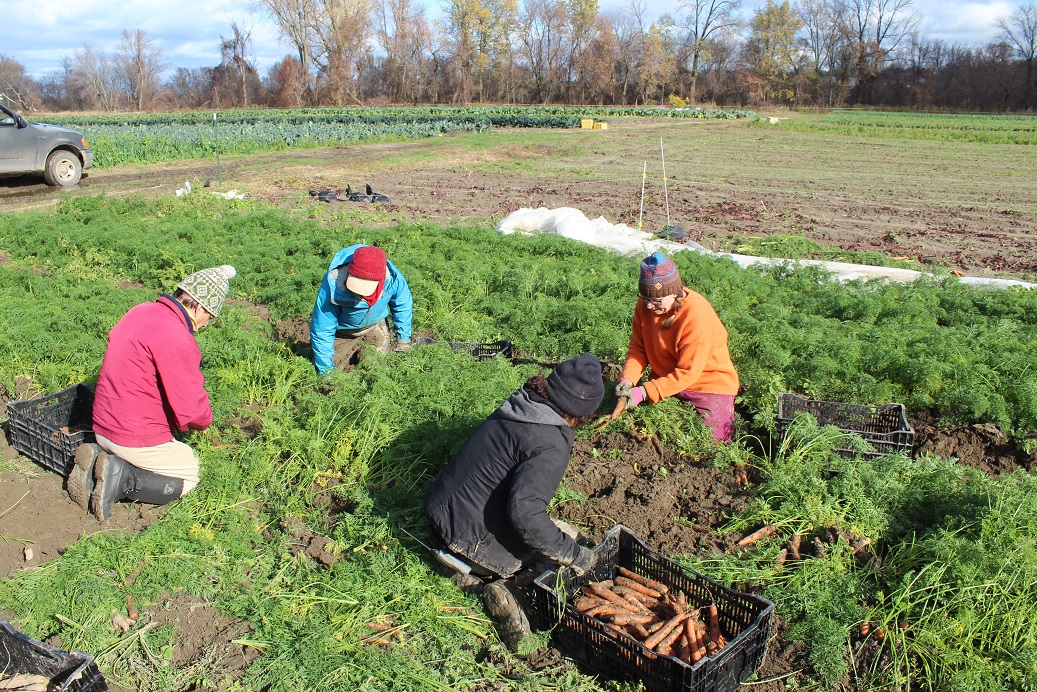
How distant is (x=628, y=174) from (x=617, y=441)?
1765cm

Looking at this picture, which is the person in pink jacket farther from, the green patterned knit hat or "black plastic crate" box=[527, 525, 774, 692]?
"black plastic crate" box=[527, 525, 774, 692]

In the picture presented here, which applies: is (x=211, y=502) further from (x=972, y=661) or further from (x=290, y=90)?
(x=290, y=90)

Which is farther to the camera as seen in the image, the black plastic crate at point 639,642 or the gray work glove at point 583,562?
the gray work glove at point 583,562

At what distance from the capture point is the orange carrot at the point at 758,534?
4277mm

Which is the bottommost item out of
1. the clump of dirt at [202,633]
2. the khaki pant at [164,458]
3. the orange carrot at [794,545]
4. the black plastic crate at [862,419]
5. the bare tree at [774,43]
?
the clump of dirt at [202,633]

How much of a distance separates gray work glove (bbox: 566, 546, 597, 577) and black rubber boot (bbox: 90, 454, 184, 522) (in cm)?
280

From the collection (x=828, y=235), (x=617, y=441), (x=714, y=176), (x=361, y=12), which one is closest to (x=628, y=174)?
(x=714, y=176)

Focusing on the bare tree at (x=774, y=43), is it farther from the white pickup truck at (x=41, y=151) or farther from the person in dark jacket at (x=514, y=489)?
the person in dark jacket at (x=514, y=489)

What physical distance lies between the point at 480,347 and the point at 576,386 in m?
3.56

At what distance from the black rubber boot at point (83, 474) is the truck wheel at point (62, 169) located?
16.3 metres

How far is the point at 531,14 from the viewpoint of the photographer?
86875mm

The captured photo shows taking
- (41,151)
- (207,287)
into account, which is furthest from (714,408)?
(41,151)

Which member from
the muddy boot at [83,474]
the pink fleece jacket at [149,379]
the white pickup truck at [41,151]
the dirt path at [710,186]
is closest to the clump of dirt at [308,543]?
the pink fleece jacket at [149,379]

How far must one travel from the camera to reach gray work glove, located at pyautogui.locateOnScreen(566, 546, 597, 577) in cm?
385
